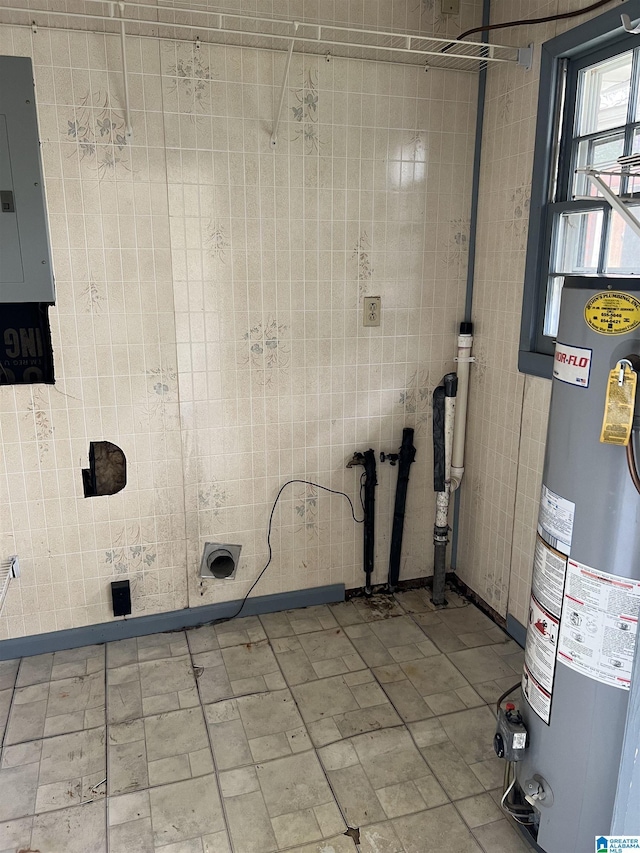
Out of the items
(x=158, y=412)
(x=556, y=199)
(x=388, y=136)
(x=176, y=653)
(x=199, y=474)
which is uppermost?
(x=388, y=136)

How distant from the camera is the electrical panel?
2061 mm

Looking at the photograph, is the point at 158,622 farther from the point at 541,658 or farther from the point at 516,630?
the point at 541,658

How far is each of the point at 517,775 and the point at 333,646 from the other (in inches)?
37.7

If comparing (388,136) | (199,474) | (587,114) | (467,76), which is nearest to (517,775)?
(199,474)

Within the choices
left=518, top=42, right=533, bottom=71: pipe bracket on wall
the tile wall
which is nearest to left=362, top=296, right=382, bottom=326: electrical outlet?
the tile wall

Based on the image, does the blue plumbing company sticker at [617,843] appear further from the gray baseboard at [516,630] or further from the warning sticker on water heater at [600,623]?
the gray baseboard at [516,630]

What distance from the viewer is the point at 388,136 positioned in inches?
100

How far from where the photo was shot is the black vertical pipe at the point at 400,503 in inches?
110

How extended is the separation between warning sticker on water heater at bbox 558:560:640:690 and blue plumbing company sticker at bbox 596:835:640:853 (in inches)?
13.9

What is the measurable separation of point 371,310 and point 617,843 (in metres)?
1.95

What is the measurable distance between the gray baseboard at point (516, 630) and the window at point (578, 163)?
1030 millimetres

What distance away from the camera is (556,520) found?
5.03ft

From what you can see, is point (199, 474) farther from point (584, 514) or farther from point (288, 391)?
point (584, 514)

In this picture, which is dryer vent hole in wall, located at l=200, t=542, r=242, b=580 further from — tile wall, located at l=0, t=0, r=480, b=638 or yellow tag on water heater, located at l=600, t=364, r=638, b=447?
yellow tag on water heater, located at l=600, t=364, r=638, b=447
